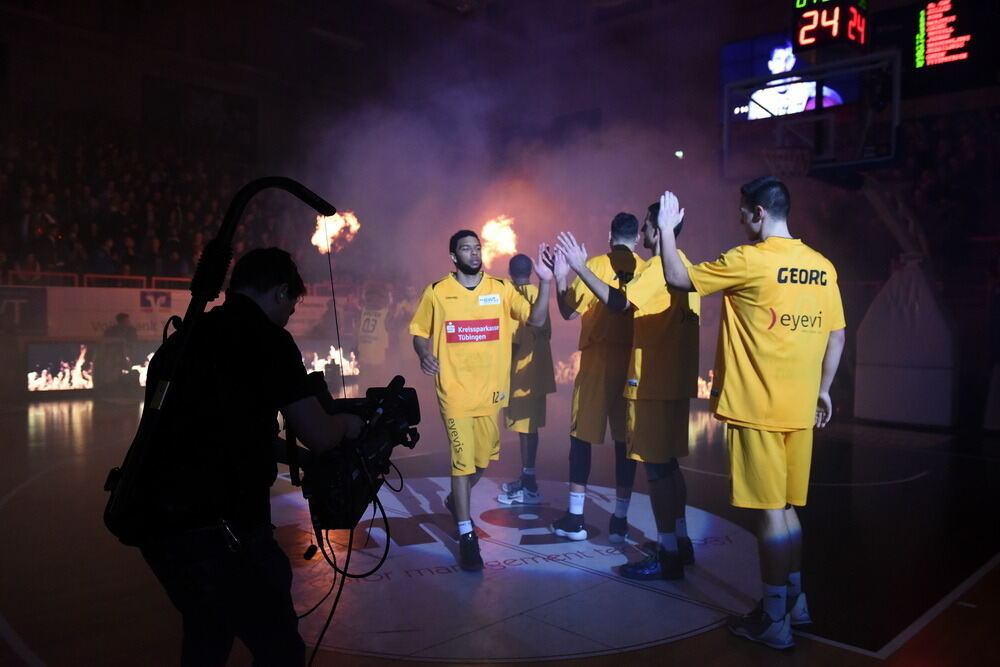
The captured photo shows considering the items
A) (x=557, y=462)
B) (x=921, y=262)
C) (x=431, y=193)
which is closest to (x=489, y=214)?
(x=431, y=193)

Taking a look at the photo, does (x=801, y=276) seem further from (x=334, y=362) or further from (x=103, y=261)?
(x=103, y=261)

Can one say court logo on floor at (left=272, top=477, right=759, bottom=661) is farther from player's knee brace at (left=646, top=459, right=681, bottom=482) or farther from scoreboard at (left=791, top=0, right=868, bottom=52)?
scoreboard at (left=791, top=0, right=868, bottom=52)

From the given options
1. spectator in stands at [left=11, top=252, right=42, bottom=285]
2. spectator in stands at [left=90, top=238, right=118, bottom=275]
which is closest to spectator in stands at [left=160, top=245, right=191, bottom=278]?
spectator in stands at [left=90, top=238, right=118, bottom=275]

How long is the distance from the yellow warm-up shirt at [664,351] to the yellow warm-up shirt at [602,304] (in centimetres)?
46

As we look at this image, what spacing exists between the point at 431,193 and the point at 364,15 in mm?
4994

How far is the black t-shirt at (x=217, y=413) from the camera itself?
218 cm

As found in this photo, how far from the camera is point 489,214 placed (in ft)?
71.4

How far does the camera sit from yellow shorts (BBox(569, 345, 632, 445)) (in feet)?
17.0

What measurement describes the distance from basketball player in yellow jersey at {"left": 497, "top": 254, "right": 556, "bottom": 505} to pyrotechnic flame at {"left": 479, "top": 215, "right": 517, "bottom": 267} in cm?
1120

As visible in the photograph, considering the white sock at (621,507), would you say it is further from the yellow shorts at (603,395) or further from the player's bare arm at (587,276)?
the player's bare arm at (587,276)

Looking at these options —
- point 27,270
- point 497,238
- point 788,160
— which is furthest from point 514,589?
point 497,238

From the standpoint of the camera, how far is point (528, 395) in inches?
254

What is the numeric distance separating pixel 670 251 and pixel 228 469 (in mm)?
2329

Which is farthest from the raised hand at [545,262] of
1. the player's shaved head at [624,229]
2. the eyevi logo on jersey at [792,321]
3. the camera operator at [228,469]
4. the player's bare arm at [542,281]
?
the camera operator at [228,469]
